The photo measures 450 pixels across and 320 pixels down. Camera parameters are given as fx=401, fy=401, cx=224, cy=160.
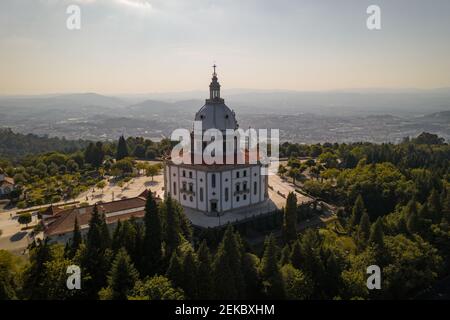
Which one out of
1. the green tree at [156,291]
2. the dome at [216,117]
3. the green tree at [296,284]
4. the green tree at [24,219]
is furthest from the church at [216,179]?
the green tree at [156,291]

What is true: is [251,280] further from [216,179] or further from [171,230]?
[216,179]

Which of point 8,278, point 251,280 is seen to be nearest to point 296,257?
point 251,280

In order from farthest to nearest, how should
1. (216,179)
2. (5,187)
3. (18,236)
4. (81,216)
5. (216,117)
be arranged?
(5,187) < (216,117) < (216,179) < (18,236) < (81,216)

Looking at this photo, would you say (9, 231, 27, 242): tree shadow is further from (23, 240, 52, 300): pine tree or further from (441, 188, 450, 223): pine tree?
(441, 188, 450, 223): pine tree

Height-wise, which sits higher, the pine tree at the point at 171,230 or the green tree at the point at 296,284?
the pine tree at the point at 171,230

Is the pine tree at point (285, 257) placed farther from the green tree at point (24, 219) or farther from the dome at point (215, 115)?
the green tree at point (24, 219)

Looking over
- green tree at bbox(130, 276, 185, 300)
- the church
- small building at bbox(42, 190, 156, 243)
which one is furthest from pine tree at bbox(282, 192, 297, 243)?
green tree at bbox(130, 276, 185, 300)
